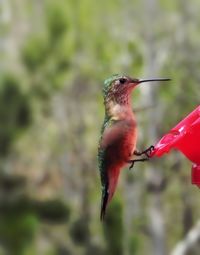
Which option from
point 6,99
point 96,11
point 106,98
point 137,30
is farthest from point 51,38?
point 106,98

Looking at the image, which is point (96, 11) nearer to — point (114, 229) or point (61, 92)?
point (61, 92)

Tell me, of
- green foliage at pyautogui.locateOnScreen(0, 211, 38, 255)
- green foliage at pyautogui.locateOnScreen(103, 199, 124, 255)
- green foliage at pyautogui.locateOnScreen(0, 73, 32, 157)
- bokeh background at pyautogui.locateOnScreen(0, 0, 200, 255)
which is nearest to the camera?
bokeh background at pyautogui.locateOnScreen(0, 0, 200, 255)

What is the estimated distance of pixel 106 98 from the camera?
159 cm

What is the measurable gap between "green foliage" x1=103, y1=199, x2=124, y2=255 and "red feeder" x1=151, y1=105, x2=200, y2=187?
8.52m

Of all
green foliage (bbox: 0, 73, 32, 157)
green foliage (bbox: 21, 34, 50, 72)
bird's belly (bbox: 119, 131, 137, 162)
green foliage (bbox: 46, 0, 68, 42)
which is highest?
green foliage (bbox: 46, 0, 68, 42)

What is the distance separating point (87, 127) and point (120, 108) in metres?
12.6

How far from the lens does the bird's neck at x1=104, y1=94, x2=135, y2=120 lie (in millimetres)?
1447

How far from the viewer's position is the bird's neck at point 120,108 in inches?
57.0

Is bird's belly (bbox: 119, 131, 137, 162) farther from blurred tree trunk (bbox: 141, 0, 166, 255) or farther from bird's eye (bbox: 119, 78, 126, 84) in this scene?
blurred tree trunk (bbox: 141, 0, 166, 255)

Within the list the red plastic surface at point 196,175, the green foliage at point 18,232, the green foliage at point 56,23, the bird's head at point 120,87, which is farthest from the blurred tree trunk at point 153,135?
the bird's head at point 120,87

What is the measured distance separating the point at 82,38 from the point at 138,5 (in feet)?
9.54

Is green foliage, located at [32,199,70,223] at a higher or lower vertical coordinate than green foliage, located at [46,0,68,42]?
lower

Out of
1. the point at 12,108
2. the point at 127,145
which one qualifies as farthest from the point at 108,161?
the point at 12,108

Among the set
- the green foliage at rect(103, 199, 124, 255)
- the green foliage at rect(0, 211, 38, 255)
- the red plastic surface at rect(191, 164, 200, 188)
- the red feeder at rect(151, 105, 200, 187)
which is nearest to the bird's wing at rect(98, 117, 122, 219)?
the red feeder at rect(151, 105, 200, 187)
